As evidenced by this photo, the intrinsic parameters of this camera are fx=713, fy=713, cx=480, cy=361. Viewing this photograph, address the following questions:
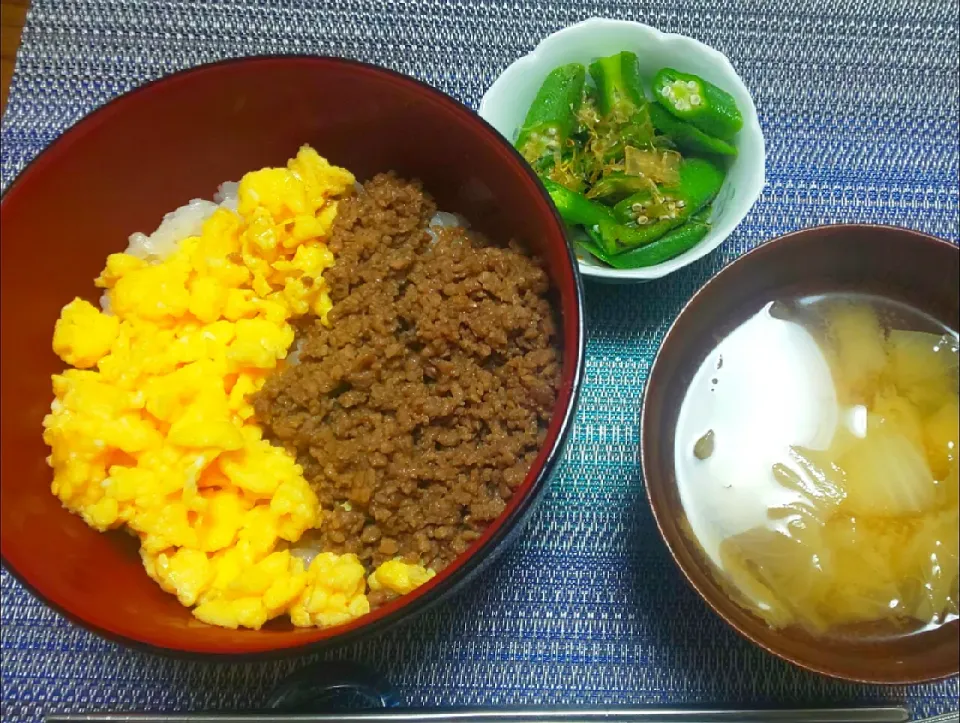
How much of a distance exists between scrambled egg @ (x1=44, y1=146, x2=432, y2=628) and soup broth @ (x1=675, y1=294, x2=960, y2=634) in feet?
1.54

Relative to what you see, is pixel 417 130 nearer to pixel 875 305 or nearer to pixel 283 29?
pixel 283 29

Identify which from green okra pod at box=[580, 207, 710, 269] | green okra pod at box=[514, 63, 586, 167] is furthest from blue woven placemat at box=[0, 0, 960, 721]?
green okra pod at box=[514, 63, 586, 167]

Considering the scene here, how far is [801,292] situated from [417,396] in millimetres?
617

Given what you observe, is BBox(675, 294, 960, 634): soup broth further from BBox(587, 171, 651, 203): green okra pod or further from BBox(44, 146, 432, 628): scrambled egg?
BBox(44, 146, 432, 628): scrambled egg

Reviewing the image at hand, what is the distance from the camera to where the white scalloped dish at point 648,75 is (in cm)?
114

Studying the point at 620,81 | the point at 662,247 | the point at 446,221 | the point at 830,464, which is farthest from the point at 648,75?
the point at 830,464

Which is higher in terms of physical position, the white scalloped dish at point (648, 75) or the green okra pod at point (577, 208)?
the white scalloped dish at point (648, 75)

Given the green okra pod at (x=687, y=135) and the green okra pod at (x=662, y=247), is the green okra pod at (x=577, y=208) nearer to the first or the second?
the green okra pod at (x=662, y=247)

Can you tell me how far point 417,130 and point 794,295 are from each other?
63 cm

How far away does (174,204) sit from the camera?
1.11 m

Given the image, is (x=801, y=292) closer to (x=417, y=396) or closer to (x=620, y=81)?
(x=620, y=81)

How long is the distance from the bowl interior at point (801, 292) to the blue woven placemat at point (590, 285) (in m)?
0.14

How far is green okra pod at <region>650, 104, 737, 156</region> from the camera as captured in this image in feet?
3.81

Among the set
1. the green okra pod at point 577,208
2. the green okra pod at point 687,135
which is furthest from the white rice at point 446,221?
the green okra pod at point 687,135
